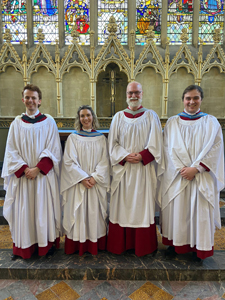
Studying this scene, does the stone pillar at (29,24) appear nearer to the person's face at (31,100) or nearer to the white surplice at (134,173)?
the person's face at (31,100)

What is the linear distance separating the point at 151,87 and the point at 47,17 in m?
4.17

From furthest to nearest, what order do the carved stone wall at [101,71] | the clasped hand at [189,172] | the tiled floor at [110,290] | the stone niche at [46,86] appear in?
the stone niche at [46,86]
the carved stone wall at [101,71]
the clasped hand at [189,172]
the tiled floor at [110,290]

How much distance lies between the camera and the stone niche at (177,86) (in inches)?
264

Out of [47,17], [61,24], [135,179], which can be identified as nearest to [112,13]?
[61,24]

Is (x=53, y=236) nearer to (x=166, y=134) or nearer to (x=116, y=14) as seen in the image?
(x=166, y=134)

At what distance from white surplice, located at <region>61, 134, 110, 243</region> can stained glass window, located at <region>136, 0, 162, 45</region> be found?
233 inches

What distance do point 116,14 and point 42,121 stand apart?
628 cm

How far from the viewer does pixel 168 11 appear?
720 cm

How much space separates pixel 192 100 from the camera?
8.17ft

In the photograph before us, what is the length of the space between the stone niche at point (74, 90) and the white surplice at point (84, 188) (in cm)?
435

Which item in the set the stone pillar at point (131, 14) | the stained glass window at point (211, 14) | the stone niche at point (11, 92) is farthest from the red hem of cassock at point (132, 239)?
the stained glass window at point (211, 14)

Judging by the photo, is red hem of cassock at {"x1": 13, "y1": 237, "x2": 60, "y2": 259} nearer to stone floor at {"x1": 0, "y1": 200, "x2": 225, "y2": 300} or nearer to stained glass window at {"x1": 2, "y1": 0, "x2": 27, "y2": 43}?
stone floor at {"x1": 0, "y1": 200, "x2": 225, "y2": 300}

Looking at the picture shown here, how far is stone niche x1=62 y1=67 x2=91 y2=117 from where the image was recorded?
21.8 ft

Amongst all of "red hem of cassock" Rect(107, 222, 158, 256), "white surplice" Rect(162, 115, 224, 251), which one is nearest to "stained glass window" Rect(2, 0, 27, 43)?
"white surplice" Rect(162, 115, 224, 251)
